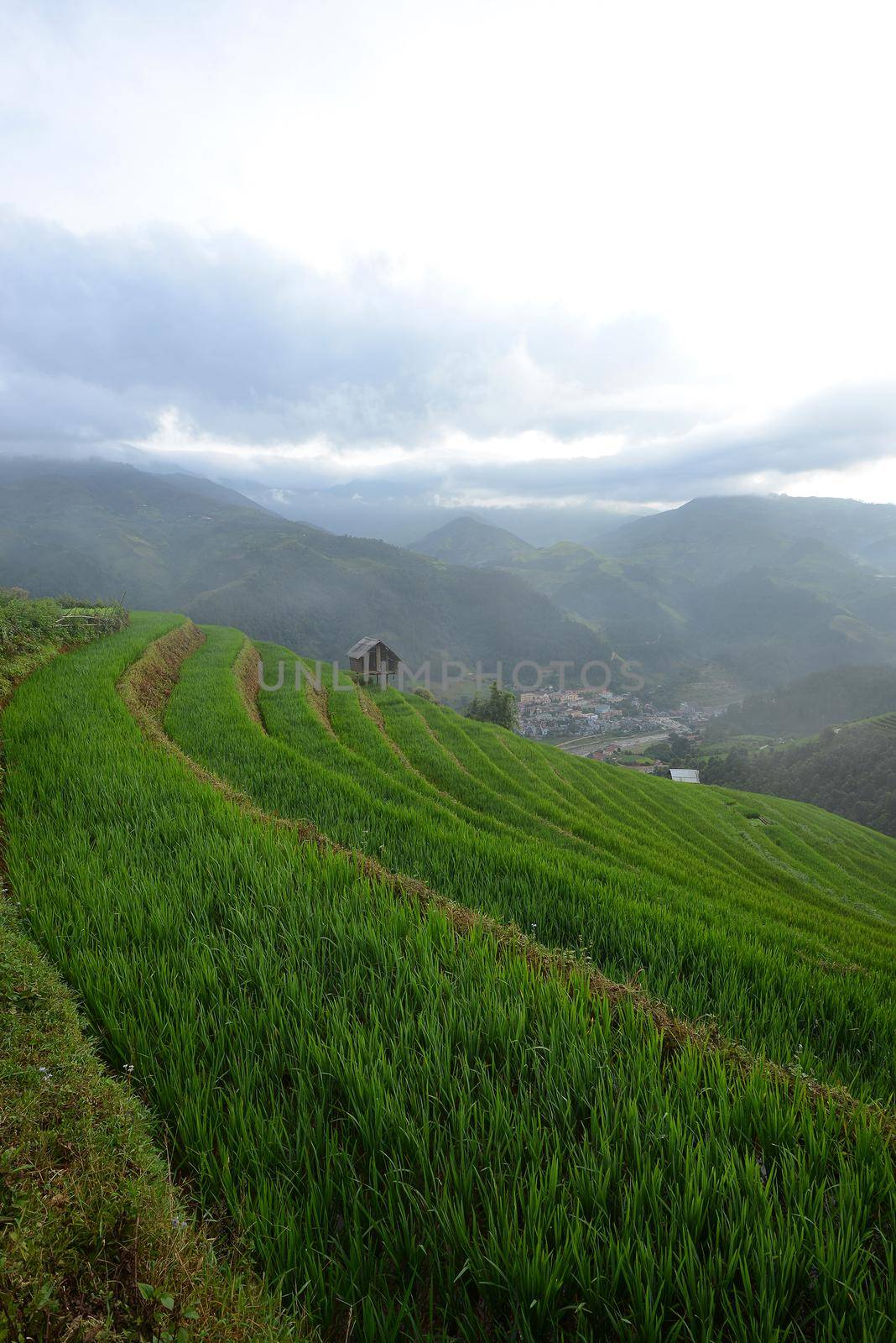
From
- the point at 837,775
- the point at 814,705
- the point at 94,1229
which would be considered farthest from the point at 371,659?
the point at 814,705

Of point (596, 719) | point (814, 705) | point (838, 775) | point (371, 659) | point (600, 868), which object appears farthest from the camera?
point (814, 705)

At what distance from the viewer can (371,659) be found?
27.3 meters

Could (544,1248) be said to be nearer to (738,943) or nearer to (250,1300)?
(250,1300)

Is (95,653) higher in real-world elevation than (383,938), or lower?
higher

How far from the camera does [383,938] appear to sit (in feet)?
10.4

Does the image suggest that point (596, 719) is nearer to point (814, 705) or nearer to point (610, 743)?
point (610, 743)

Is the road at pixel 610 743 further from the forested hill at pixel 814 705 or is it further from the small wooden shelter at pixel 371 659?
the small wooden shelter at pixel 371 659

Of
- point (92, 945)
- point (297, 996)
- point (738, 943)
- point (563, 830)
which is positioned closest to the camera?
point (297, 996)

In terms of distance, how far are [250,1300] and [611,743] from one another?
115728mm

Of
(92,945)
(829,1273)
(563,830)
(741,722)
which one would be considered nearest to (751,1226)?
(829,1273)

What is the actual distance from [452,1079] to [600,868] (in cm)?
432

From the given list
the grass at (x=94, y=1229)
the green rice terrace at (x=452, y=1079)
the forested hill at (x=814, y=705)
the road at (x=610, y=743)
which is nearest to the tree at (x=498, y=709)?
the green rice terrace at (x=452, y=1079)

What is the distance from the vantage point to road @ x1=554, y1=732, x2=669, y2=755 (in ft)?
340

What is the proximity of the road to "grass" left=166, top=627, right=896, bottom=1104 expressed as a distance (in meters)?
81.7
